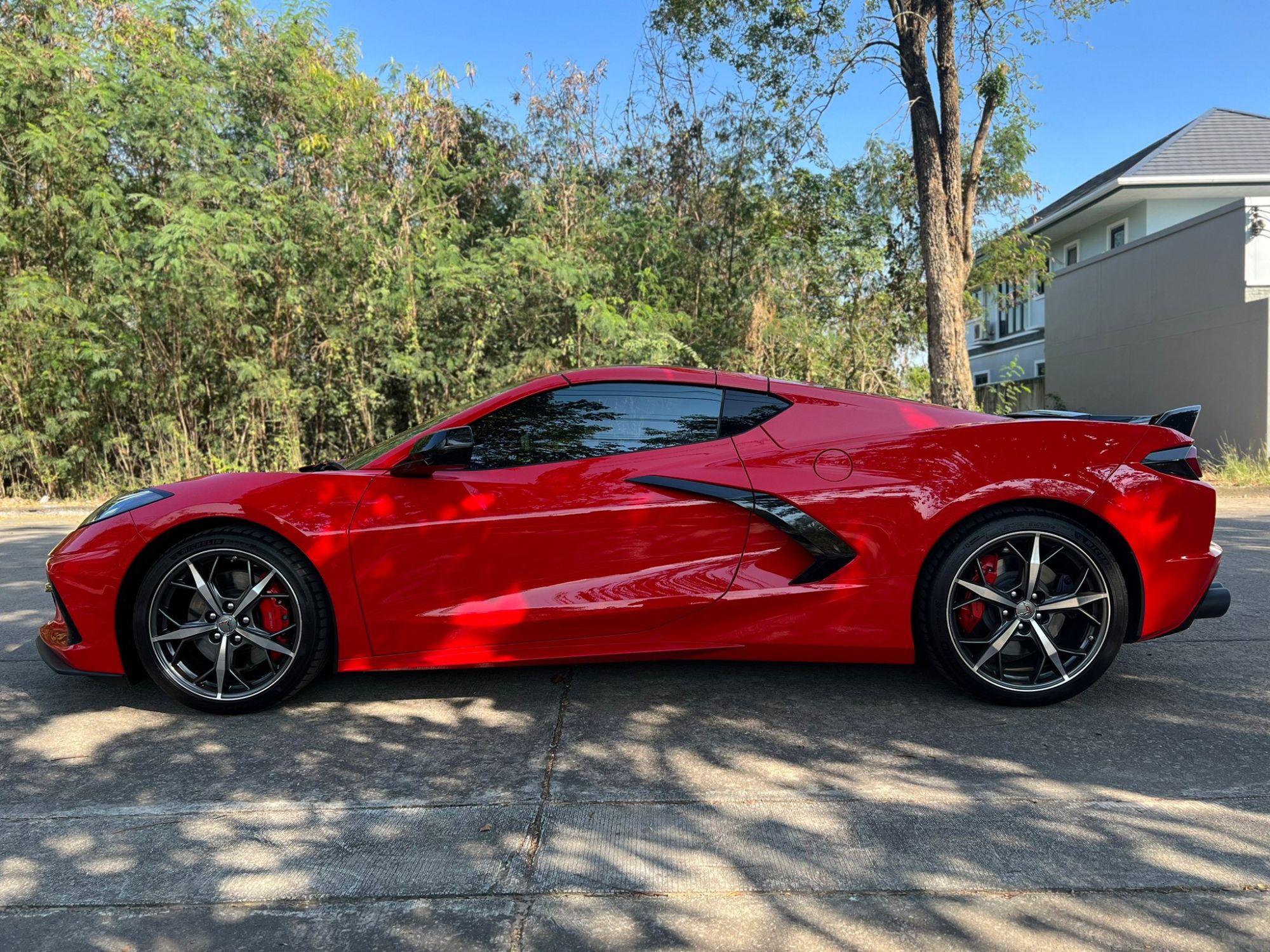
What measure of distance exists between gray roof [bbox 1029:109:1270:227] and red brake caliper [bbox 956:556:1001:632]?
67.6ft

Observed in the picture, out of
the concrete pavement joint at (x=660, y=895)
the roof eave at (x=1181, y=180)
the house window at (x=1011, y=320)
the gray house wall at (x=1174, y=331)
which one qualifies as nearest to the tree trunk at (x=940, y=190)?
the gray house wall at (x=1174, y=331)

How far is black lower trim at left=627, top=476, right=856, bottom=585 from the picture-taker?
10.6ft

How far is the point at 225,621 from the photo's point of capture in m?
3.29

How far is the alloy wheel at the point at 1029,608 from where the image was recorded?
3.24 metres

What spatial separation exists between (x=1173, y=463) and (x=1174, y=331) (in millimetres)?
14447

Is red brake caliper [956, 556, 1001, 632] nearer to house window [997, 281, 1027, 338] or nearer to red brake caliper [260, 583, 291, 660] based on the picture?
red brake caliper [260, 583, 291, 660]

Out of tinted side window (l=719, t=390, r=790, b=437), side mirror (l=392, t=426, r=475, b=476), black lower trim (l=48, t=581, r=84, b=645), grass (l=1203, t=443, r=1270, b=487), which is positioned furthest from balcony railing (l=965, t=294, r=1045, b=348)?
black lower trim (l=48, t=581, r=84, b=645)

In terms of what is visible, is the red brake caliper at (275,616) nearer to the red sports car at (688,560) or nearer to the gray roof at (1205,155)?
the red sports car at (688,560)

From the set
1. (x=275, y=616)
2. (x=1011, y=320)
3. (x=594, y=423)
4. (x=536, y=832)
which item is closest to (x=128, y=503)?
(x=275, y=616)

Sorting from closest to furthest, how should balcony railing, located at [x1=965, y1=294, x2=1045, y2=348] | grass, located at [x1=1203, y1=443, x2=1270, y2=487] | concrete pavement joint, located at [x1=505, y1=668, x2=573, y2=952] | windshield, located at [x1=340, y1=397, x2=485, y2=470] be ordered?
concrete pavement joint, located at [x1=505, y1=668, x2=573, y2=952] < windshield, located at [x1=340, y1=397, x2=485, y2=470] < grass, located at [x1=1203, y1=443, x2=1270, y2=487] < balcony railing, located at [x1=965, y1=294, x2=1045, y2=348]

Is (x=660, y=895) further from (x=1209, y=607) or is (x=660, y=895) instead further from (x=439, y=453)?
(x=1209, y=607)

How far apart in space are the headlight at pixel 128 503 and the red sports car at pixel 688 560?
67 millimetres

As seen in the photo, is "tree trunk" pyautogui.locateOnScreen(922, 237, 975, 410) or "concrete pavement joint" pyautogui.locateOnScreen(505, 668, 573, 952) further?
"tree trunk" pyautogui.locateOnScreen(922, 237, 975, 410)

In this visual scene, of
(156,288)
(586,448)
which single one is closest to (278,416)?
(156,288)
